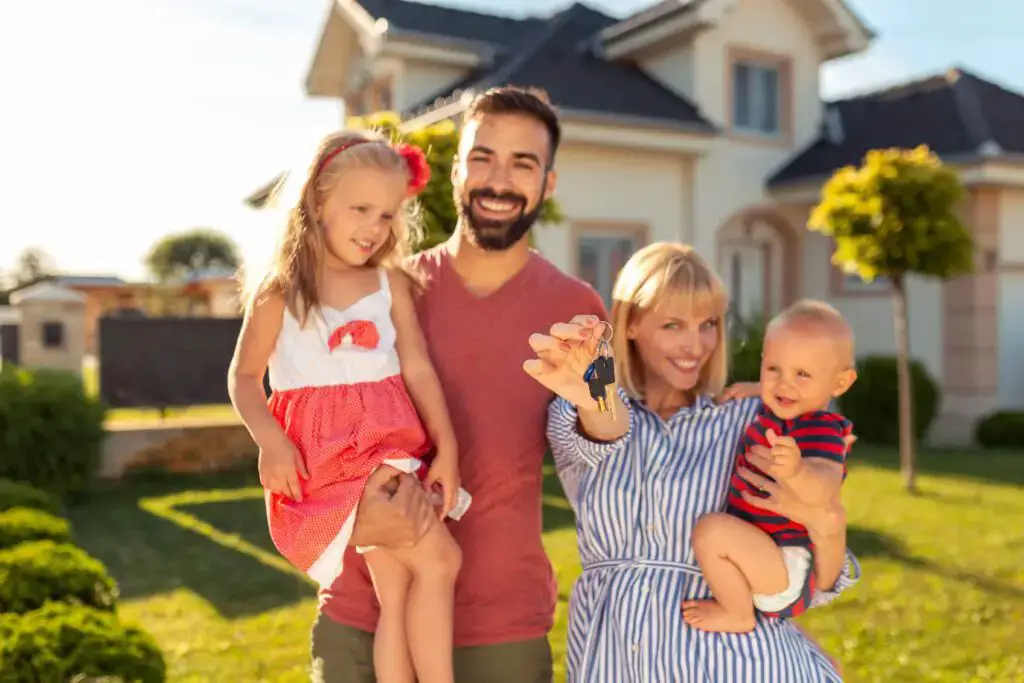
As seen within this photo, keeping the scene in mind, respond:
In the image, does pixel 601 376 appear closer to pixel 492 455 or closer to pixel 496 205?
pixel 492 455

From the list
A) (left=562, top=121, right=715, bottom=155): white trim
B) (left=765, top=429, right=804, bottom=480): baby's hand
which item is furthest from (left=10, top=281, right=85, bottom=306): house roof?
(left=765, top=429, right=804, bottom=480): baby's hand

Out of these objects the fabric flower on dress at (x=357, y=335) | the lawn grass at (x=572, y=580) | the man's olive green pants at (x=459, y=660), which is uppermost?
the fabric flower on dress at (x=357, y=335)

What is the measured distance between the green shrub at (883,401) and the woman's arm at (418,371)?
13.7 meters

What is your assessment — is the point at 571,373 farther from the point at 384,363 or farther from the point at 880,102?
the point at 880,102

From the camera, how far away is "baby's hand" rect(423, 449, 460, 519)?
2656mm

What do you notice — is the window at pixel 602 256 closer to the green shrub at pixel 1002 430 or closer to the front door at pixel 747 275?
the front door at pixel 747 275

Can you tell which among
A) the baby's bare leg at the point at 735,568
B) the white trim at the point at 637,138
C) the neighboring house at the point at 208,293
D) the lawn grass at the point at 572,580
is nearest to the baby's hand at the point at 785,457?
the baby's bare leg at the point at 735,568

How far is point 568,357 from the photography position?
237 centimetres

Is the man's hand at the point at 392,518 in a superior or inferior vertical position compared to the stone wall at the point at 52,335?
inferior

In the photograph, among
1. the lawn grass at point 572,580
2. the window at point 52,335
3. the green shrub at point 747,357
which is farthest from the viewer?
the green shrub at point 747,357

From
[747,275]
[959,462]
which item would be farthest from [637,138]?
[959,462]

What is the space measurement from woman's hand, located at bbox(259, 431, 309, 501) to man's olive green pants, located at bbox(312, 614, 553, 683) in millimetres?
A: 551

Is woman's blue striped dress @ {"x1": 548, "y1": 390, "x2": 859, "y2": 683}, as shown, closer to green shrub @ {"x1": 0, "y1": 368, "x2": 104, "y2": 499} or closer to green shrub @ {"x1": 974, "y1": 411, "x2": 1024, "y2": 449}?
green shrub @ {"x1": 0, "y1": 368, "x2": 104, "y2": 499}

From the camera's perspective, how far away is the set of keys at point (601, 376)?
2414 millimetres
